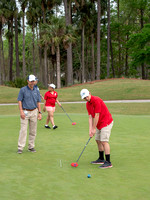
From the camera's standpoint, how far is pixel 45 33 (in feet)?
140

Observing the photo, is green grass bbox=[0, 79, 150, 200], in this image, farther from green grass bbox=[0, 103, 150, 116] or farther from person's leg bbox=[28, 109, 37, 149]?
green grass bbox=[0, 103, 150, 116]

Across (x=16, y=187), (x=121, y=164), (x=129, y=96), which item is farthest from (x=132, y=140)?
(x=129, y=96)

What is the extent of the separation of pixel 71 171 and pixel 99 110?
141cm

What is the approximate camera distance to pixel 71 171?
6.91 meters

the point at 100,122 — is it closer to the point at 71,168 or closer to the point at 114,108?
the point at 71,168

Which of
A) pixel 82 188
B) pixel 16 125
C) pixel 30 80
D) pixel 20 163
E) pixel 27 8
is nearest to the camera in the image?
pixel 82 188

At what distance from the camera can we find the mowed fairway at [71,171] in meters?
5.46

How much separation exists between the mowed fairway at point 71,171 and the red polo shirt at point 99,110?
0.98 m

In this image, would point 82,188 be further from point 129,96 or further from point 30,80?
point 129,96

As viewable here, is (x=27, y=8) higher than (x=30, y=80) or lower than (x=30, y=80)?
higher

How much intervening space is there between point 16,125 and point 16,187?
9.55 metres

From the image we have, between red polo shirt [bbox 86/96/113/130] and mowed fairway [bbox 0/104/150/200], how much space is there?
0.98m

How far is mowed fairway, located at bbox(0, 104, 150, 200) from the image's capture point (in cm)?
546

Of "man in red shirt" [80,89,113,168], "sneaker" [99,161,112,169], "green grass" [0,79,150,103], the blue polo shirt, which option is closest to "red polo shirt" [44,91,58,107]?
the blue polo shirt
